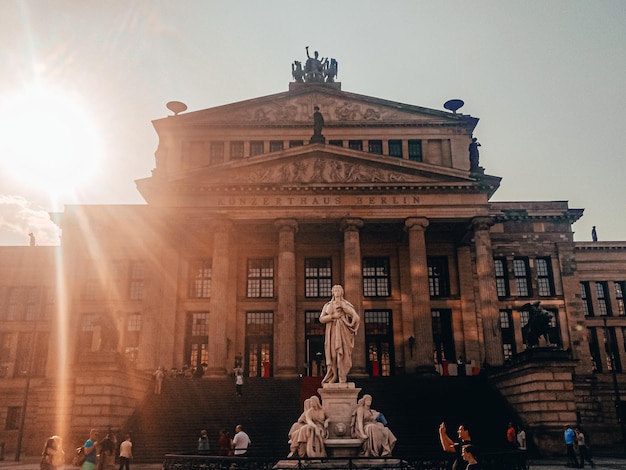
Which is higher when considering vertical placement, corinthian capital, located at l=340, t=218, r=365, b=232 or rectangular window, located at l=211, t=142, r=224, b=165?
rectangular window, located at l=211, t=142, r=224, b=165

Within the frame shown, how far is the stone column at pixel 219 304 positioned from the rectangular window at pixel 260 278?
3.95 metres

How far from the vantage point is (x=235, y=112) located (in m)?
49.8

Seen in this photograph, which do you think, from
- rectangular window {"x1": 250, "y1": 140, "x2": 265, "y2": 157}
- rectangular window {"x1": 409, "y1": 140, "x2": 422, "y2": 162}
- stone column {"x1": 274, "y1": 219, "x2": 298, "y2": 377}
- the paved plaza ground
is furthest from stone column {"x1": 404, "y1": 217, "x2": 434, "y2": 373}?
rectangular window {"x1": 250, "y1": 140, "x2": 265, "y2": 157}

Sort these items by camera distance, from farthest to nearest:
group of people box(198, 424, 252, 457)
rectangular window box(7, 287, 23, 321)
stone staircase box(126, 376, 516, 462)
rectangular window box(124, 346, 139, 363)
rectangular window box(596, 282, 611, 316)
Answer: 1. rectangular window box(596, 282, 611, 316)
2. rectangular window box(7, 287, 23, 321)
3. rectangular window box(124, 346, 139, 363)
4. stone staircase box(126, 376, 516, 462)
5. group of people box(198, 424, 252, 457)

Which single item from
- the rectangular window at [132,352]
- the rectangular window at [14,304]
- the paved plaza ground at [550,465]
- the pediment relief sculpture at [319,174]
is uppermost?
the pediment relief sculpture at [319,174]

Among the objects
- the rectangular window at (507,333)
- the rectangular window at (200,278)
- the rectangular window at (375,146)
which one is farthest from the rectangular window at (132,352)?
the rectangular window at (507,333)

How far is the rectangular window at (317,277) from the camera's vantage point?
46375mm

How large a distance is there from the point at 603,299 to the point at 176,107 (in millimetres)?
40896

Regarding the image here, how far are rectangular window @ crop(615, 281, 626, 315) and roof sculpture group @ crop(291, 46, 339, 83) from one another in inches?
1247

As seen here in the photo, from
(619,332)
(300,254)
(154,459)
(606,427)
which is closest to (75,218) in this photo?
(300,254)

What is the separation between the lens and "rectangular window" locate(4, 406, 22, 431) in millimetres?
45938

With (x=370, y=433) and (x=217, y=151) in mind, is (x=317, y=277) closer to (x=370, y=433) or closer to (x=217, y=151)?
(x=217, y=151)

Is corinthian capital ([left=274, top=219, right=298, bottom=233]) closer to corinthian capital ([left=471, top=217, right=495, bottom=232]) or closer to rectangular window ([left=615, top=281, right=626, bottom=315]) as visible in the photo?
Answer: corinthian capital ([left=471, top=217, right=495, bottom=232])

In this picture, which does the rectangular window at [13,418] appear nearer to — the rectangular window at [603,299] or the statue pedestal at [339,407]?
the statue pedestal at [339,407]
